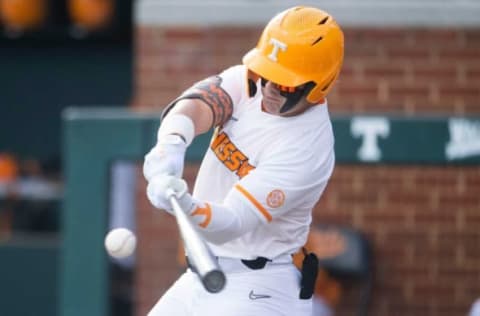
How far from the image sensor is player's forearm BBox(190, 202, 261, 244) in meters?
3.68

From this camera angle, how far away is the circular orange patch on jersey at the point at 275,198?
3834 mm

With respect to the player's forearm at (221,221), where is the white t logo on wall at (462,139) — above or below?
below

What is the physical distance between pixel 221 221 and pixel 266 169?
248mm

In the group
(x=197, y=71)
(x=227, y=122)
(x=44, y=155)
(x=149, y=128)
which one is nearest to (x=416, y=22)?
(x=197, y=71)

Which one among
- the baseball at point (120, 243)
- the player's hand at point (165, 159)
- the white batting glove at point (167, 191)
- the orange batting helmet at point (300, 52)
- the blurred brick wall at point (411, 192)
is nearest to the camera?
the white batting glove at point (167, 191)

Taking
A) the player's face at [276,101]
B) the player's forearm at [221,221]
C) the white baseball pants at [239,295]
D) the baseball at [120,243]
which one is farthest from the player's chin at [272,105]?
the baseball at [120,243]

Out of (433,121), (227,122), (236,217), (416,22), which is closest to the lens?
(236,217)

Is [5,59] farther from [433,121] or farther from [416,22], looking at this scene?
[433,121]

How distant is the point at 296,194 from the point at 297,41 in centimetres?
45

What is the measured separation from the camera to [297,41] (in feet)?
12.8

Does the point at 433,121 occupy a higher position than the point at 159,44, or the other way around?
the point at 433,121

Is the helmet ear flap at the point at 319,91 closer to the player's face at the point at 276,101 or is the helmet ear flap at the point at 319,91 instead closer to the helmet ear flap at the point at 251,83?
the player's face at the point at 276,101

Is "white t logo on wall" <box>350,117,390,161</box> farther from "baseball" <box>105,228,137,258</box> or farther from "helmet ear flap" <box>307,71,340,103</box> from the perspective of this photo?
"baseball" <box>105,228,137,258</box>

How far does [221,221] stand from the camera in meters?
3.71
